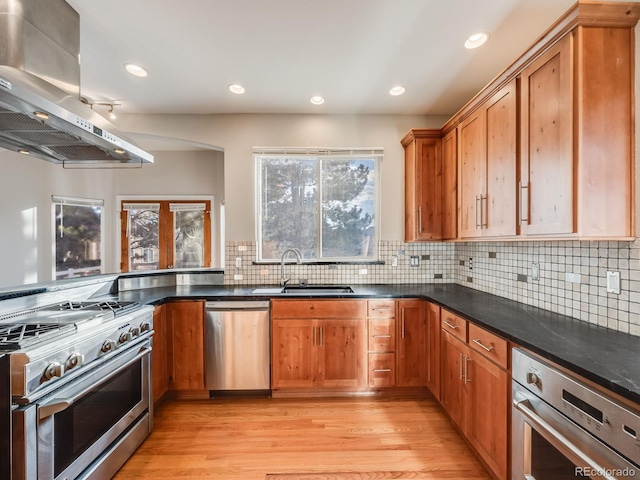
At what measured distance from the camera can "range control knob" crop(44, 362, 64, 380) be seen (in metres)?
1.28

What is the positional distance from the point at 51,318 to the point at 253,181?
2020 mm

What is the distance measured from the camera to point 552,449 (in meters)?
1.17

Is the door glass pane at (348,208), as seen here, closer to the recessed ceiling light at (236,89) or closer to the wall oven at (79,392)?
the recessed ceiling light at (236,89)

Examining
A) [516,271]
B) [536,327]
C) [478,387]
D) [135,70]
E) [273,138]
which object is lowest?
[478,387]

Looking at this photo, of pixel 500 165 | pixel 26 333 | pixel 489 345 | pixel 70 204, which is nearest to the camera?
pixel 26 333

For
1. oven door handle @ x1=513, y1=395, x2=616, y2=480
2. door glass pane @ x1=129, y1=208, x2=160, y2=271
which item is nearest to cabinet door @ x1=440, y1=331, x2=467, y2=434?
oven door handle @ x1=513, y1=395, x2=616, y2=480

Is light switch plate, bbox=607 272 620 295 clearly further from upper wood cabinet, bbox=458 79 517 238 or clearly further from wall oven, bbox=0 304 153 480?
wall oven, bbox=0 304 153 480

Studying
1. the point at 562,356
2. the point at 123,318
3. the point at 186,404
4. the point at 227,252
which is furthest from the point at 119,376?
the point at 562,356

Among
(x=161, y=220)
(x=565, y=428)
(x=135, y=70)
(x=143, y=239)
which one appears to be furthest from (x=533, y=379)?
(x=143, y=239)

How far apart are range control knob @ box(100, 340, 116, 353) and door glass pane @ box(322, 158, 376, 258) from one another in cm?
205

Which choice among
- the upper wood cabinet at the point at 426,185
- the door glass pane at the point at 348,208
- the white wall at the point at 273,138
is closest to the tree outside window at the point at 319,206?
the door glass pane at the point at 348,208

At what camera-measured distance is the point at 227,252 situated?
3.14m

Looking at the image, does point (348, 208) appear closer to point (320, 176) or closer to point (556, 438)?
point (320, 176)

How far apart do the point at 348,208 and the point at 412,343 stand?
1537mm
